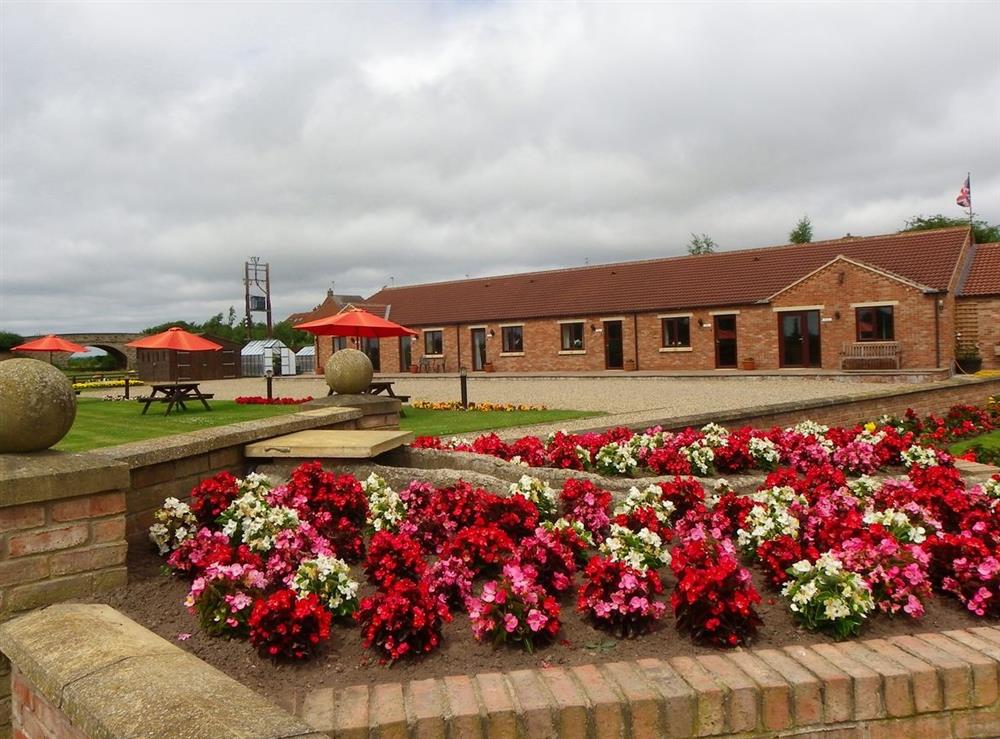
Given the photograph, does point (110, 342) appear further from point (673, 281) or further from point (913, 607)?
point (913, 607)

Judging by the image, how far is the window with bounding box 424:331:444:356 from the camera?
41.2 metres

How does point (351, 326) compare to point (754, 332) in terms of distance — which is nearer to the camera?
point (351, 326)

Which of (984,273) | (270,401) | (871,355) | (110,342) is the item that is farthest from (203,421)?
(110,342)

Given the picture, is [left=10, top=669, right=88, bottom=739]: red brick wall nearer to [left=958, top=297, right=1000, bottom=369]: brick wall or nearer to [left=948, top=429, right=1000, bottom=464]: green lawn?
[left=948, top=429, right=1000, bottom=464]: green lawn

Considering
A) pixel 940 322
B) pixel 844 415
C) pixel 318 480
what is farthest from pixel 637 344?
pixel 318 480

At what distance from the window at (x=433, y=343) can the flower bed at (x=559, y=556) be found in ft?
120

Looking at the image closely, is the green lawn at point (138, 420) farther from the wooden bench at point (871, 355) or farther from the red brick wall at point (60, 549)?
the wooden bench at point (871, 355)

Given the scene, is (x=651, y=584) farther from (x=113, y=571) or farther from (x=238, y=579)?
(x=113, y=571)

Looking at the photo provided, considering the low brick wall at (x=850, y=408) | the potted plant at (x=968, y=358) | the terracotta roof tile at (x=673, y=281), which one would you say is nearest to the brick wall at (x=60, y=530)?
the low brick wall at (x=850, y=408)

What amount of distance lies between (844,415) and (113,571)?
10.9 meters

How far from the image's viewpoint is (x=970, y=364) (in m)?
26.8

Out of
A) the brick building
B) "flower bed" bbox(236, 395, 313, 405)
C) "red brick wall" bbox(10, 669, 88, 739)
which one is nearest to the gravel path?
"flower bed" bbox(236, 395, 313, 405)

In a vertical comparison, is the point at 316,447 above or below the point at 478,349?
below

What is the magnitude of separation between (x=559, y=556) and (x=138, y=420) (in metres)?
15.7
